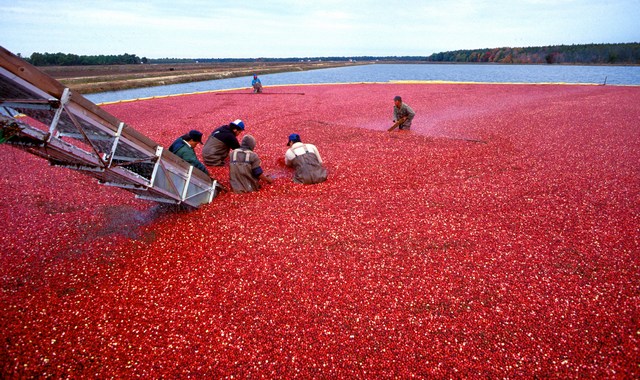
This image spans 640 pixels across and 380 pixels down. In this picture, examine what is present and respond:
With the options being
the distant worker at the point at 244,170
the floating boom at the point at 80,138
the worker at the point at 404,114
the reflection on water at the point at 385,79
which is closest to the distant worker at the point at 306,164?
the distant worker at the point at 244,170

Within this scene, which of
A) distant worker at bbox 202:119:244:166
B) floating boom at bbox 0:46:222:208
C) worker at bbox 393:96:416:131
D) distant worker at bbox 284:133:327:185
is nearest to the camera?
floating boom at bbox 0:46:222:208

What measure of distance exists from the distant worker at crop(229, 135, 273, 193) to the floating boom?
0.84m

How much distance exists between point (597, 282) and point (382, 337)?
124 inches

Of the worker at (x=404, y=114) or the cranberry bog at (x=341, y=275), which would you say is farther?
the worker at (x=404, y=114)

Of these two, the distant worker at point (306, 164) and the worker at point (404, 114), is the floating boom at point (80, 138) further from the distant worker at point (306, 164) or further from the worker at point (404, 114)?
the worker at point (404, 114)

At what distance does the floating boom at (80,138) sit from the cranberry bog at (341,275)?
914mm

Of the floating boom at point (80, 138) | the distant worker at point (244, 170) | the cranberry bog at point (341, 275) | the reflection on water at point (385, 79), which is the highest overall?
the reflection on water at point (385, 79)

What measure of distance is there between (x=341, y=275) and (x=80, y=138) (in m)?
4.29

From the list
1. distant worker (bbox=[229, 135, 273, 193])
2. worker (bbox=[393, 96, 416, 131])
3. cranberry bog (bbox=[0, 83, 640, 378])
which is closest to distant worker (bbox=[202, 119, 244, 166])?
distant worker (bbox=[229, 135, 273, 193])

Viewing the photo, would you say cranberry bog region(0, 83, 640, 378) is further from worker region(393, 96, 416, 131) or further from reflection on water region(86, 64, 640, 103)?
reflection on water region(86, 64, 640, 103)

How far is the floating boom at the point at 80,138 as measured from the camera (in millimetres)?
3404

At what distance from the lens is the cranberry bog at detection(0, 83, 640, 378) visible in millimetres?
3412

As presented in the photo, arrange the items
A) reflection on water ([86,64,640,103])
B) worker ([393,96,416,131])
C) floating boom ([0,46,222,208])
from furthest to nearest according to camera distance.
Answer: reflection on water ([86,64,640,103]) < worker ([393,96,416,131]) < floating boom ([0,46,222,208])

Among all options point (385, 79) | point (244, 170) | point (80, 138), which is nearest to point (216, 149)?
point (244, 170)
